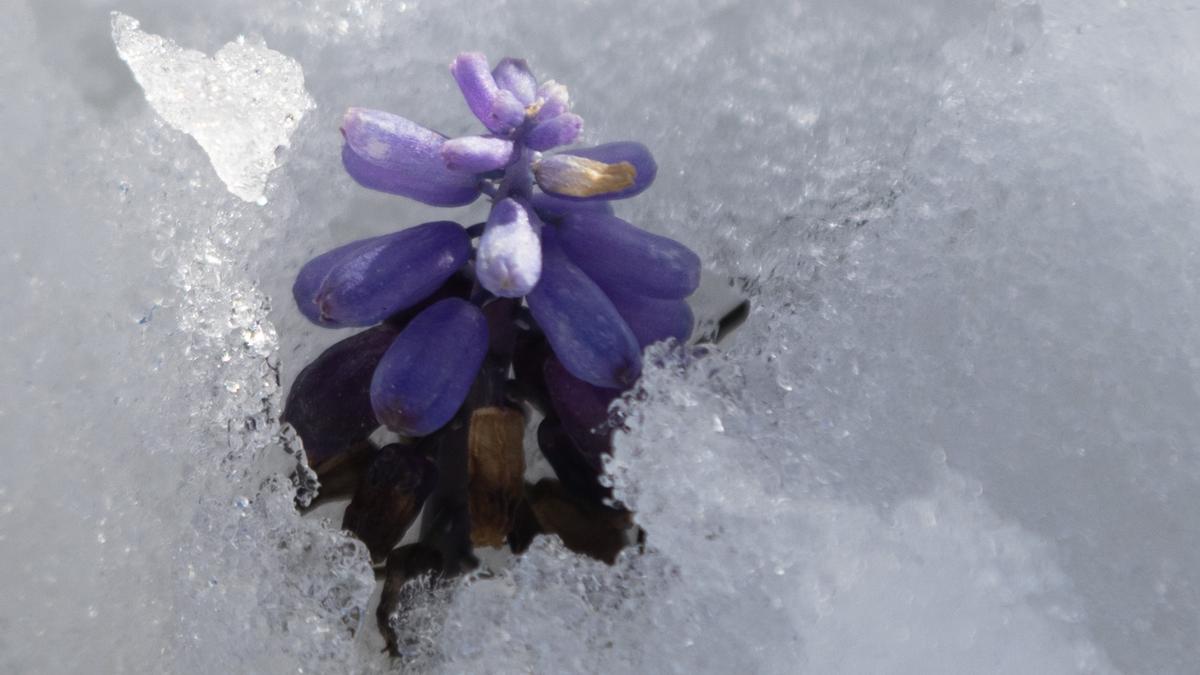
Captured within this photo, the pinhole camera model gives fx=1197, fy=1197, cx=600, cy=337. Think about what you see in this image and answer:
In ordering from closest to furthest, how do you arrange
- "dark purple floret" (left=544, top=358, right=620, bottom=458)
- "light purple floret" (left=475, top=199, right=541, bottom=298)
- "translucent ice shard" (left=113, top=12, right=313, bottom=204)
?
"light purple floret" (left=475, top=199, right=541, bottom=298), "dark purple floret" (left=544, top=358, right=620, bottom=458), "translucent ice shard" (left=113, top=12, right=313, bottom=204)

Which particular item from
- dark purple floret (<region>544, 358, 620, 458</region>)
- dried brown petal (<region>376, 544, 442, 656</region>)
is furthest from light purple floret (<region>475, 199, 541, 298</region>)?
dried brown petal (<region>376, 544, 442, 656</region>)

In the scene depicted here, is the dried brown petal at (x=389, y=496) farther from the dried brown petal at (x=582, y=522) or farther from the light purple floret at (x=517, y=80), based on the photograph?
the light purple floret at (x=517, y=80)

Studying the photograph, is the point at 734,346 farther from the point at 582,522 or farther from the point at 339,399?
the point at 339,399

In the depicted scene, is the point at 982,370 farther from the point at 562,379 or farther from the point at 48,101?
the point at 48,101

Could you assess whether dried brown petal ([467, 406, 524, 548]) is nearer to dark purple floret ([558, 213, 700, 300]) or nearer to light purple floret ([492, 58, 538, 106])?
dark purple floret ([558, 213, 700, 300])

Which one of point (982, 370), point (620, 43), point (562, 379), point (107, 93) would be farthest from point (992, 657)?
point (107, 93)

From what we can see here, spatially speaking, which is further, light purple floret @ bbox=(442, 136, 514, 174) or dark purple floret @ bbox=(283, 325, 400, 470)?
dark purple floret @ bbox=(283, 325, 400, 470)

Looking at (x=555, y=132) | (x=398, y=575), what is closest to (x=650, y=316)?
(x=555, y=132)

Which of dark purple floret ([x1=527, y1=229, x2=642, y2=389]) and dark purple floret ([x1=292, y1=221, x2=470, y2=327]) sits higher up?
dark purple floret ([x1=527, y1=229, x2=642, y2=389])
